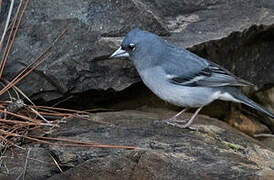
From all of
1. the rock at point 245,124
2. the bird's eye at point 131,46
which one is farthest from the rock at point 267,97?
the bird's eye at point 131,46

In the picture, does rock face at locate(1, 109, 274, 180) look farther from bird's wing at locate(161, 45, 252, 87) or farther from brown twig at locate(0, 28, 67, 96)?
brown twig at locate(0, 28, 67, 96)

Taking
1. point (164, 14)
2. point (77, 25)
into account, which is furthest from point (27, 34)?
point (164, 14)

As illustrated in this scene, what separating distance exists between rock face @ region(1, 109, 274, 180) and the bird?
320 mm

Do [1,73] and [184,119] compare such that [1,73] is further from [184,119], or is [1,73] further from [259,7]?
[259,7]

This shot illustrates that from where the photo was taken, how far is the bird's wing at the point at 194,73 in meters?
4.95

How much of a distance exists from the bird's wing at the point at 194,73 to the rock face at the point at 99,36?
0.22 metres

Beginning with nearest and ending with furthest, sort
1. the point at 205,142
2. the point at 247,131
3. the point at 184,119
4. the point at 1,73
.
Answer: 1. the point at 205,142
2. the point at 1,73
3. the point at 184,119
4. the point at 247,131

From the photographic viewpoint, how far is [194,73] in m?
4.97

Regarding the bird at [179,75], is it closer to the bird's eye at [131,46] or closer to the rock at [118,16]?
the bird's eye at [131,46]

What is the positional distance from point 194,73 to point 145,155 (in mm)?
1478

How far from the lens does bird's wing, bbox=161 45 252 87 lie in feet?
16.2

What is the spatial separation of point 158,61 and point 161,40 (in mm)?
225

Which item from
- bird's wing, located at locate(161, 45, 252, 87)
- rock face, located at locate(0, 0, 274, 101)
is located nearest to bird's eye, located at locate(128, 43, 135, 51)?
rock face, located at locate(0, 0, 274, 101)

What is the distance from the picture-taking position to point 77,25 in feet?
16.8
